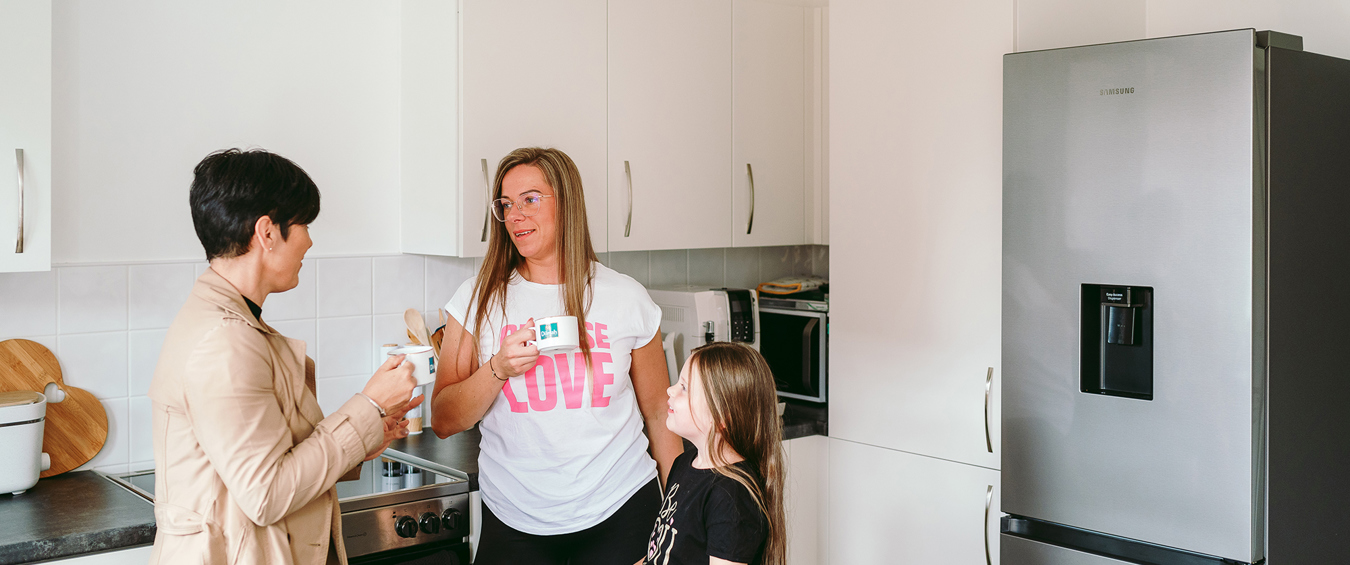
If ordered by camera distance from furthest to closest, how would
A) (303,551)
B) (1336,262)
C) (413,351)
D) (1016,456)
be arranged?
(1016,456), (1336,262), (413,351), (303,551)

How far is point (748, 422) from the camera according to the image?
1.63 m

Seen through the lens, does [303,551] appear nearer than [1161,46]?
Yes

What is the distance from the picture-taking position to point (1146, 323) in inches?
77.9

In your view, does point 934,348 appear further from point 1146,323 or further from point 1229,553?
point 1229,553

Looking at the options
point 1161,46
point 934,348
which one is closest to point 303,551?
point 934,348

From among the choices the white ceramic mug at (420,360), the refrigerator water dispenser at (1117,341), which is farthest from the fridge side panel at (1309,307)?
the white ceramic mug at (420,360)

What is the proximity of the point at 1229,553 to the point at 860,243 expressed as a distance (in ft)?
3.60

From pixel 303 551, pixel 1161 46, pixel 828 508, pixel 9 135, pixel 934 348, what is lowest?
pixel 828 508

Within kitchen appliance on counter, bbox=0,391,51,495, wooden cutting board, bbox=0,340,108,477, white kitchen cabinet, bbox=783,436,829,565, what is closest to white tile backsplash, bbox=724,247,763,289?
white kitchen cabinet, bbox=783,436,829,565

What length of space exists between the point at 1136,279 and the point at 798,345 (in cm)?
112

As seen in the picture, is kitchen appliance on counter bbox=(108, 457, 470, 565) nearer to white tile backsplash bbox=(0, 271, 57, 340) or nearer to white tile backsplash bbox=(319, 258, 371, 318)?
white tile backsplash bbox=(0, 271, 57, 340)

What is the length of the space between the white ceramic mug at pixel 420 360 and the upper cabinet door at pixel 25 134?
937 mm

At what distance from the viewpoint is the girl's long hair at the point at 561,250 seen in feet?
6.44

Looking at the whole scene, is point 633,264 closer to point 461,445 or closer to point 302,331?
point 461,445
